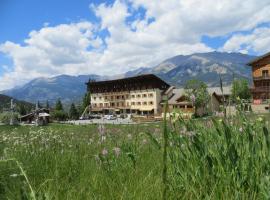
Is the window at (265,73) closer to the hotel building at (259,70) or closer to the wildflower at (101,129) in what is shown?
the hotel building at (259,70)

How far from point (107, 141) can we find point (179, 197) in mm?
3295

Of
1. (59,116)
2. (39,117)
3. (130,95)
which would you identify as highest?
(130,95)

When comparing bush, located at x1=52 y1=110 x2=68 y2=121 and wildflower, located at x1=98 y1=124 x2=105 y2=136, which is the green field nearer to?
wildflower, located at x1=98 y1=124 x2=105 y2=136

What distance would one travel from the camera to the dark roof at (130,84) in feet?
412

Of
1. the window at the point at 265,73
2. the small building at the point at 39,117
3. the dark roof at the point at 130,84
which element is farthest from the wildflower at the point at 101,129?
the dark roof at the point at 130,84

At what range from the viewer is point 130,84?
134m

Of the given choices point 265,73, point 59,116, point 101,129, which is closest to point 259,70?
point 265,73

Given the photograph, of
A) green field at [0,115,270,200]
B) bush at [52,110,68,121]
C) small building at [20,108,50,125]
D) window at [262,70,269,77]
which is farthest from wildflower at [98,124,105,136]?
bush at [52,110,68,121]

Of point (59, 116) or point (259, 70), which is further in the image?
point (59, 116)

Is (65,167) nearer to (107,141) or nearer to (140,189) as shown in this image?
(140,189)

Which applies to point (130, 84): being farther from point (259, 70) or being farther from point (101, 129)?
point (101, 129)

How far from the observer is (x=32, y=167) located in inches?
156

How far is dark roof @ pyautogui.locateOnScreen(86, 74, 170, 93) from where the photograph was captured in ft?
412

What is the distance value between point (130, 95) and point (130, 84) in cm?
373
